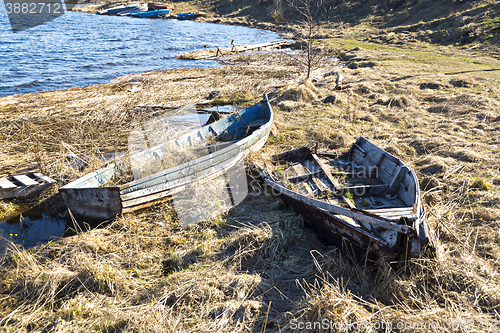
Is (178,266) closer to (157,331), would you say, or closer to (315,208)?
(157,331)

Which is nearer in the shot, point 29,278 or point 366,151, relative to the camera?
point 29,278

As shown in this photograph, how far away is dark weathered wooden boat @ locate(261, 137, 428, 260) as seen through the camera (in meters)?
4.50

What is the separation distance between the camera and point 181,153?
8047 mm

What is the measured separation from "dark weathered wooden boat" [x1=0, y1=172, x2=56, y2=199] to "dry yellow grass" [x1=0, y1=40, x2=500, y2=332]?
0.46m

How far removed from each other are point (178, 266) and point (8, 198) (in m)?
5.29

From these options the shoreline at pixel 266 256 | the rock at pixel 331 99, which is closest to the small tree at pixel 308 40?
the rock at pixel 331 99

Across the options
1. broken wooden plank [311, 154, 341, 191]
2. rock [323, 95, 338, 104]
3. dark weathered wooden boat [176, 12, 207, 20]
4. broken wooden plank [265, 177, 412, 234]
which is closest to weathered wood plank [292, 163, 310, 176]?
broken wooden plank [311, 154, 341, 191]

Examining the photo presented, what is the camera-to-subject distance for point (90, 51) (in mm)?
28922

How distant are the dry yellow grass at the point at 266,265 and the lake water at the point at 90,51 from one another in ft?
35.0

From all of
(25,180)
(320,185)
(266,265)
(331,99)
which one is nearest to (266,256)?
(266,265)

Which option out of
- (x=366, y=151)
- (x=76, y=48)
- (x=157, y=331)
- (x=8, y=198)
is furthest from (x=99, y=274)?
(x=76, y=48)

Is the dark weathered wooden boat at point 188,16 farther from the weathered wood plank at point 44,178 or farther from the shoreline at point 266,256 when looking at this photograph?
the weathered wood plank at point 44,178

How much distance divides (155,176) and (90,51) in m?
28.7

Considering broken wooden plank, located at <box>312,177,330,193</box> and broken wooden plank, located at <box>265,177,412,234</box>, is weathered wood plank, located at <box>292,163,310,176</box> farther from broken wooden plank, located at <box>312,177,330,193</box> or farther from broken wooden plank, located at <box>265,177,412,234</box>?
broken wooden plank, located at <box>265,177,412,234</box>
